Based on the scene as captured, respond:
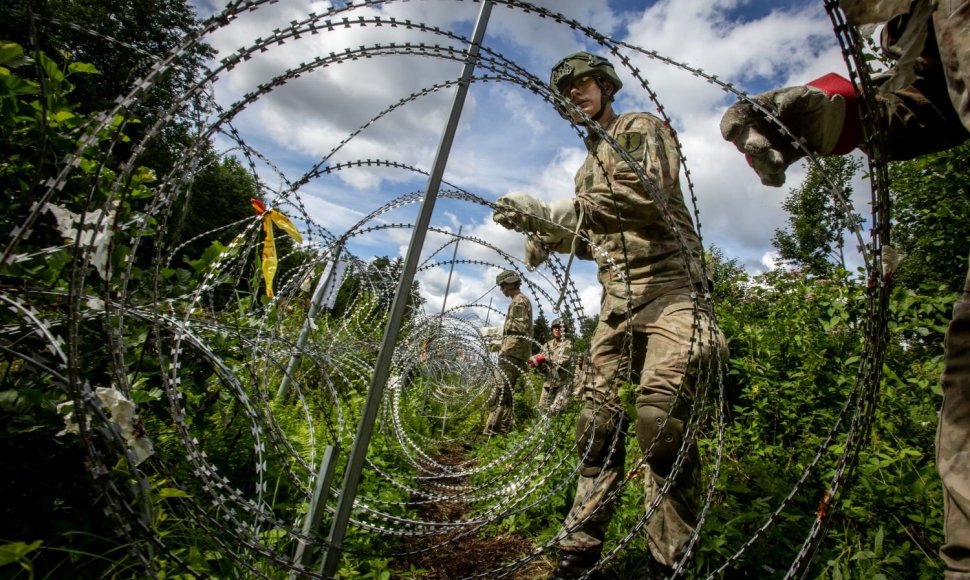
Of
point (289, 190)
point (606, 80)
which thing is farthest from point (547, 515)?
point (606, 80)

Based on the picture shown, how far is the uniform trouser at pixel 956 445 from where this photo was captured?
→ 99 cm

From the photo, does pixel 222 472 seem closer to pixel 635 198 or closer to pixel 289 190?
pixel 289 190

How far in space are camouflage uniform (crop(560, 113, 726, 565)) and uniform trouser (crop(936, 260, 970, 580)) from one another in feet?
3.46

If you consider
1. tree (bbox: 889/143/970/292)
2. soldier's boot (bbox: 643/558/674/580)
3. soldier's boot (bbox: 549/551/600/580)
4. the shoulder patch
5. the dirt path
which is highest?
tree (bbox: 889/143/970/292)

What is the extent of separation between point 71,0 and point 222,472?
3378 cm

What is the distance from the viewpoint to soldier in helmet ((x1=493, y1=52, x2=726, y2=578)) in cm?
238

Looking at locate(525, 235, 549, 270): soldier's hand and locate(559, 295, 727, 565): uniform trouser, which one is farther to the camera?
locate(525, 235, 549, 270): soldier's hand

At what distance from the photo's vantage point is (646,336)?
3027mm

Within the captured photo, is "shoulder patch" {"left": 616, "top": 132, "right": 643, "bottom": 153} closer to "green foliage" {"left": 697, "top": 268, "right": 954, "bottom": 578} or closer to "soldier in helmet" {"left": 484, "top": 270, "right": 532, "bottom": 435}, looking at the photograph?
"green foliage" {"left": 697, "top": 268, "right": 954, "bottom": 578}

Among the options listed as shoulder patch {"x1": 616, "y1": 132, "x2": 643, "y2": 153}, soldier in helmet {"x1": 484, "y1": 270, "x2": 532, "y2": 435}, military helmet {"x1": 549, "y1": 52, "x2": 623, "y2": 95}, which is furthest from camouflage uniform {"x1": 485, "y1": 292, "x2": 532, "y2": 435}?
shoulder patch {"x1": 616, "y1": 132, "x2": 643, "y2": 153}

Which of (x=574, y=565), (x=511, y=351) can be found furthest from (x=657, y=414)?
(x=511, y=351)

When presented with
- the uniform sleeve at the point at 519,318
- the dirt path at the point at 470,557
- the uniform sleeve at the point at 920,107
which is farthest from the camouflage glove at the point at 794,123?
the uniform sleeve at the point at 519,318

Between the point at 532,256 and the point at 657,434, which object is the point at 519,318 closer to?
the point at 532,256

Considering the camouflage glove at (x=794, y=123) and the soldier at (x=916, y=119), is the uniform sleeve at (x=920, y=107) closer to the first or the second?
the soldier at (x=916, y=119)
